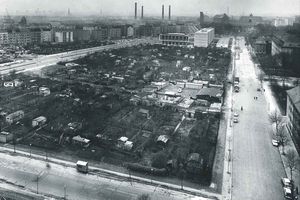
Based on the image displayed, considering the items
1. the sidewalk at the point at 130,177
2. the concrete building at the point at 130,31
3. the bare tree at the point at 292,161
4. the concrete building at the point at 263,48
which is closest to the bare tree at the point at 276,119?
the bare tree at the point at 292,161

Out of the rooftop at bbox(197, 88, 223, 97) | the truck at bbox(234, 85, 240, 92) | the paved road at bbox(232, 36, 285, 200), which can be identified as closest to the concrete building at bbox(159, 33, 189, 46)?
the truck at bbox(234, 85, 240, 92)

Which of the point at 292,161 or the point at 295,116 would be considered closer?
the point at 292,161

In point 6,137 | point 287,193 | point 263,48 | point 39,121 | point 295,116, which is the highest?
point 263,48

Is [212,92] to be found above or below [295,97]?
below

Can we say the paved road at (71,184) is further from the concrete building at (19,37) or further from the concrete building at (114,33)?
the concrete building at (114,33)

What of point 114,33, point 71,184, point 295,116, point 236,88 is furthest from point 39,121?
point 114,33

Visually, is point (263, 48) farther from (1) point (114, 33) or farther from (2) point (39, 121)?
(2) point (39, 121)

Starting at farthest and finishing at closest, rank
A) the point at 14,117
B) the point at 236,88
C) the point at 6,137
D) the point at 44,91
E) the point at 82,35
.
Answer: the point at 82,35 → the point at 236,88 → the point at 44,91 → the point at 14,117 → the point at 6,137

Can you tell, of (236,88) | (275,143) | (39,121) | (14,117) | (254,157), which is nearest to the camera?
(254,157)
